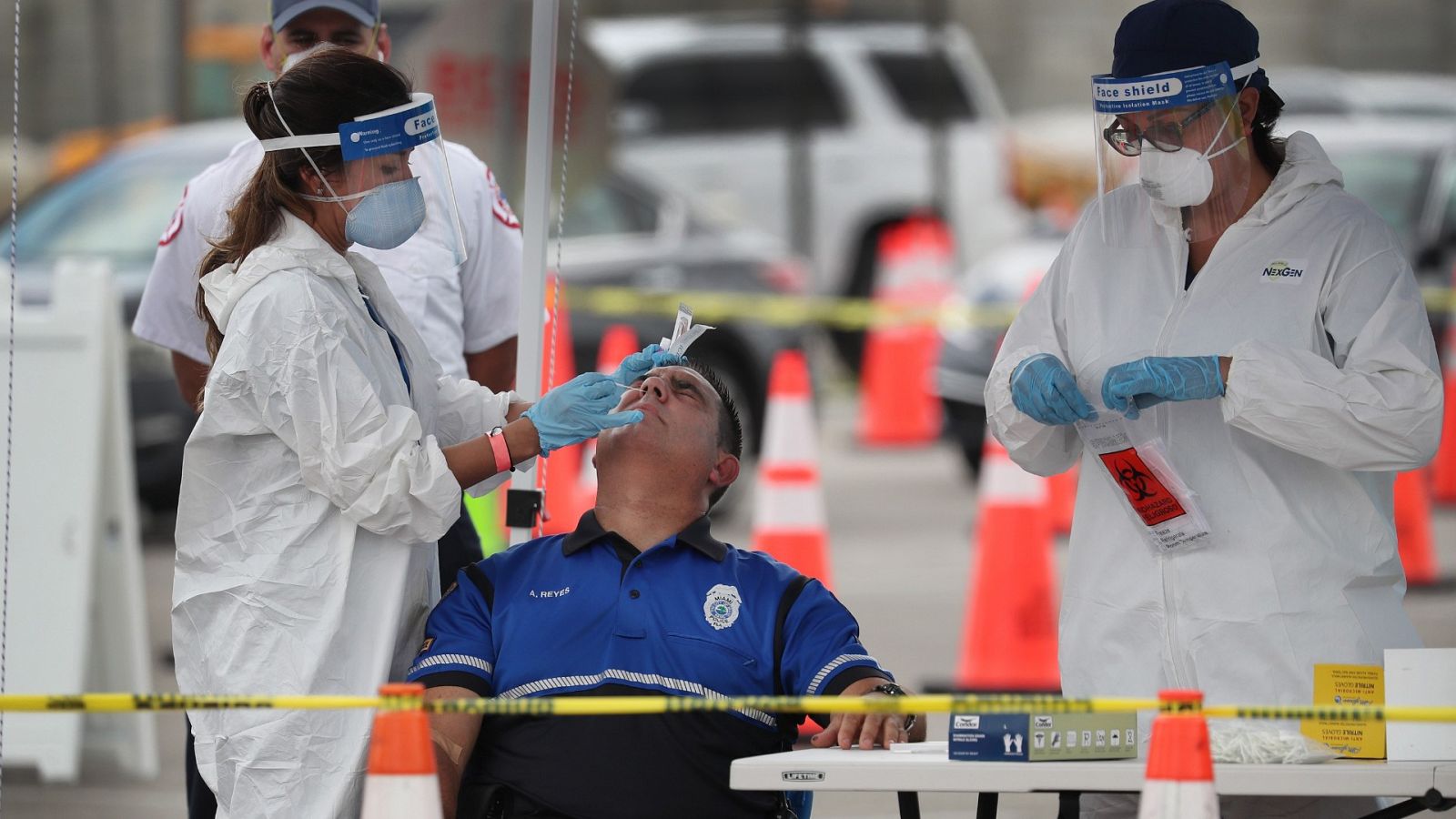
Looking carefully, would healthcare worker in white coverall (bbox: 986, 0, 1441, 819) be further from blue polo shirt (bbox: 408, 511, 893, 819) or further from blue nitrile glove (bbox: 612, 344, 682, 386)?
blue nitrile glove (bbox: 612, 344, 682, 386)

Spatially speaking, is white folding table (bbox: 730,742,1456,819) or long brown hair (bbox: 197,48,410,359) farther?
long brown hair (bbox: 197,48,410,359)

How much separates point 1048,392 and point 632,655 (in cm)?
90

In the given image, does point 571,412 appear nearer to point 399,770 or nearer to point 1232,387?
point 399,770

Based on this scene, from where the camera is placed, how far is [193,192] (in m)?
4.65

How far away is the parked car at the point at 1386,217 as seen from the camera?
1184 centimetres

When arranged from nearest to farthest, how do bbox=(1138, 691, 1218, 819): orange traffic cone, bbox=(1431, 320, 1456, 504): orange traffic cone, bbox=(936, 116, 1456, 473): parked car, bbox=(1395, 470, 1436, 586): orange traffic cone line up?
bbox=(1138, 691, 1218, 819): orange traffic cone < bbox=(1395, 470, 1436, 586): orange traffic cone < bbox=(1431, 320, 1456, 504): orange traffic cone < bbox=(936, 116, 1456, 473): parked car

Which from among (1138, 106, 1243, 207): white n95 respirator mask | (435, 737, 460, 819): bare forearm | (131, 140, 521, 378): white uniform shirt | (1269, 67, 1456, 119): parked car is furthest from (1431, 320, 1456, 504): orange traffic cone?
(435, 737, 460, 819): bare forearm

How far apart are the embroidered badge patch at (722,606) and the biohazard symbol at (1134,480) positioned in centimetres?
74

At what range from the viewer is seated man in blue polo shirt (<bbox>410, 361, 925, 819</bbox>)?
376 cm

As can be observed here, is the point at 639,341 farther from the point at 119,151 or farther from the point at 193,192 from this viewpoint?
the point at 193,192

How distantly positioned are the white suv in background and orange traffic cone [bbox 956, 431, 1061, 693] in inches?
372

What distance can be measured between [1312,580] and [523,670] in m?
1.43

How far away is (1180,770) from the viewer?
9.55 ft

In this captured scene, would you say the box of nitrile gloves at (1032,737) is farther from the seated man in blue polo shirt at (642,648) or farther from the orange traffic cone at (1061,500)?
the orange traffic cone at (1061,500)
